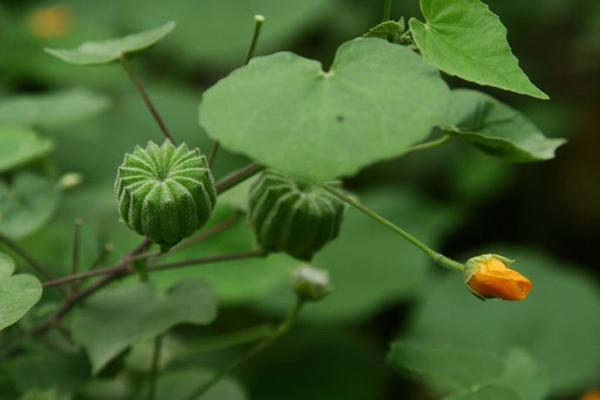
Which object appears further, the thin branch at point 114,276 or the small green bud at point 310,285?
the small green bud at point 310,285

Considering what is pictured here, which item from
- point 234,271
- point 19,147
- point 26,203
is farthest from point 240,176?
point 234,271

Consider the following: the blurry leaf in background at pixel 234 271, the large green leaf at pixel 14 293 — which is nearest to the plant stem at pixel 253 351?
the large green leaf at pixel 14 293

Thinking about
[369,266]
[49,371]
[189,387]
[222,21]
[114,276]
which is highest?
[114,276]

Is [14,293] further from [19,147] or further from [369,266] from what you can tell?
[369,266]

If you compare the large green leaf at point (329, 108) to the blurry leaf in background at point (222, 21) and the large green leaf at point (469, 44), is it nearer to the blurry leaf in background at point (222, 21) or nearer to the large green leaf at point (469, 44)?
the large green leaf at point (469, 44)

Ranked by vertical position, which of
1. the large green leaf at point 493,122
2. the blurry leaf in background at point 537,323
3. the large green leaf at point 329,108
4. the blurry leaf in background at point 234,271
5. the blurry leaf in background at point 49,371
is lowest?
the blurry leaf in background at point 537,323

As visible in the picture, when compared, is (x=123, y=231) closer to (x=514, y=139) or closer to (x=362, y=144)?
(x=514, y=139)
